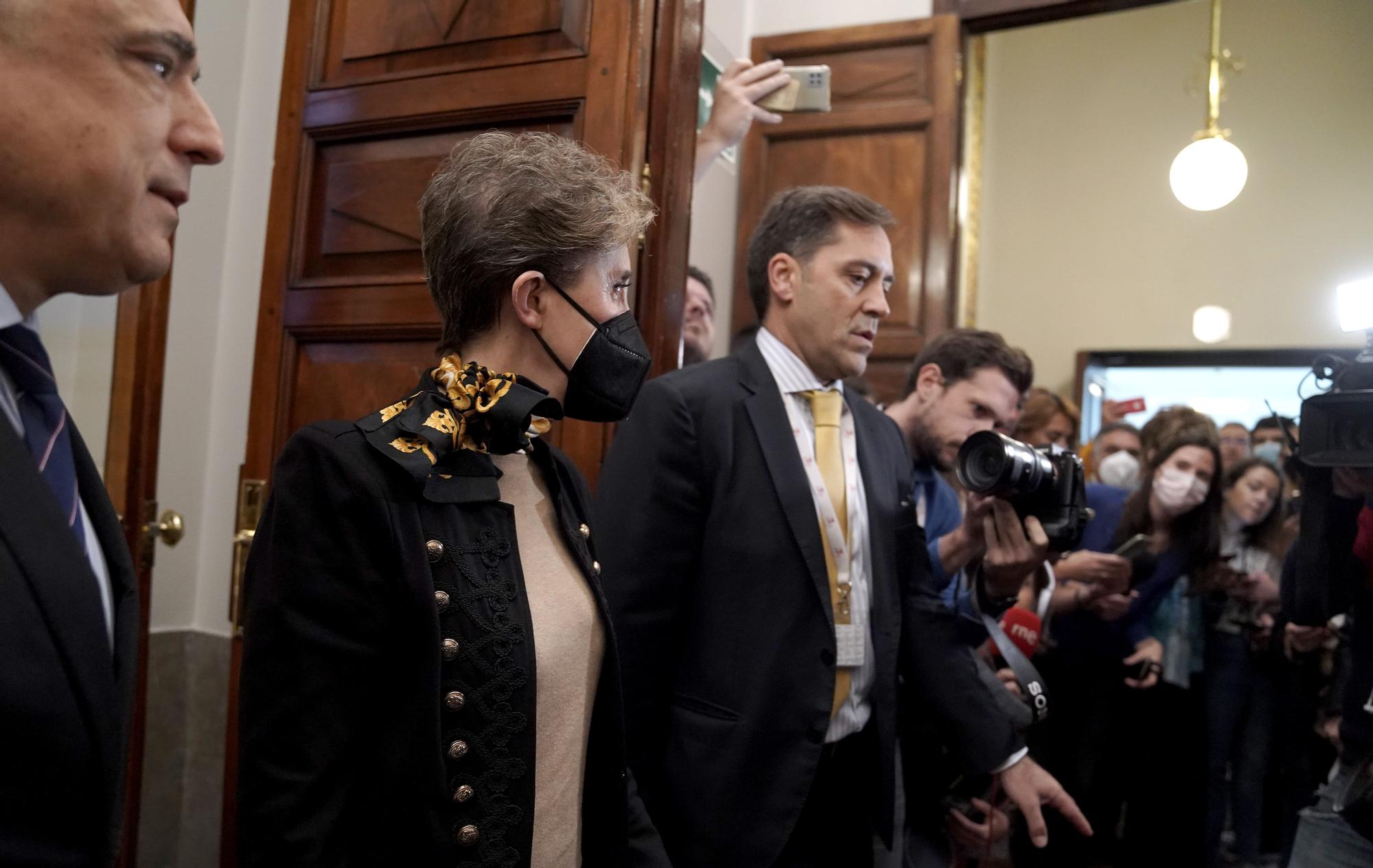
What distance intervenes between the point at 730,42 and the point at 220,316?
85.8 inches

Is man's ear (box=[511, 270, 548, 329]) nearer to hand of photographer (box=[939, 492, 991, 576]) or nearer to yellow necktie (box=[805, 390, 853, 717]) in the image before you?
yellow necktie (box=[805, 390, 853, 717])

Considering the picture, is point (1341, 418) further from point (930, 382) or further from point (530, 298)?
point (530, 298)

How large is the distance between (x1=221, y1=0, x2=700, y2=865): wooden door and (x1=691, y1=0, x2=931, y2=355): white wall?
1.57 m

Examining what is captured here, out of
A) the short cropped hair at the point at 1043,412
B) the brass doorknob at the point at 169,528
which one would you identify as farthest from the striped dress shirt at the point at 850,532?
the short cropped hair at the point at 1043,412

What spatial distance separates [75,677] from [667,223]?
1468 millimetres

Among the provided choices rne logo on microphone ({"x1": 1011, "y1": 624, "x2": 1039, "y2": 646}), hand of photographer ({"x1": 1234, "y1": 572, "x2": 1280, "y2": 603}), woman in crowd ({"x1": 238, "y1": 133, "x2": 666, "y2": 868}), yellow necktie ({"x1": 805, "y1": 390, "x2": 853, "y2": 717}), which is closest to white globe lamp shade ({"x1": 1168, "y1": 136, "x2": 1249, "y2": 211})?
hand of photographer ({"x1": 1234, "y1": 572, "x2": 1280, "y2": 603})

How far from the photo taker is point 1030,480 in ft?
6.13

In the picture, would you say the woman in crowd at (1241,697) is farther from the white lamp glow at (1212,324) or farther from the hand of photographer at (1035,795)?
the white lamp glow at (1212,324)

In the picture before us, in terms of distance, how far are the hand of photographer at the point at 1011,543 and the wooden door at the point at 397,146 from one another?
0.69 meters

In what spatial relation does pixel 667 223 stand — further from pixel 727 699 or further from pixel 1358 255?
pixel 1358 255

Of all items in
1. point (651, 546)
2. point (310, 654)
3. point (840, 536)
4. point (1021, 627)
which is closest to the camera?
point (310, 654)

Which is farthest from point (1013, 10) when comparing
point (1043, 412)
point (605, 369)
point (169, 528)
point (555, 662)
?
point (555, 662)

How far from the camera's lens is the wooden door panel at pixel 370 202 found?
2.17 metres

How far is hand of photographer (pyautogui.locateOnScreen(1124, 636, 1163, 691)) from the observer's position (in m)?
3.33
